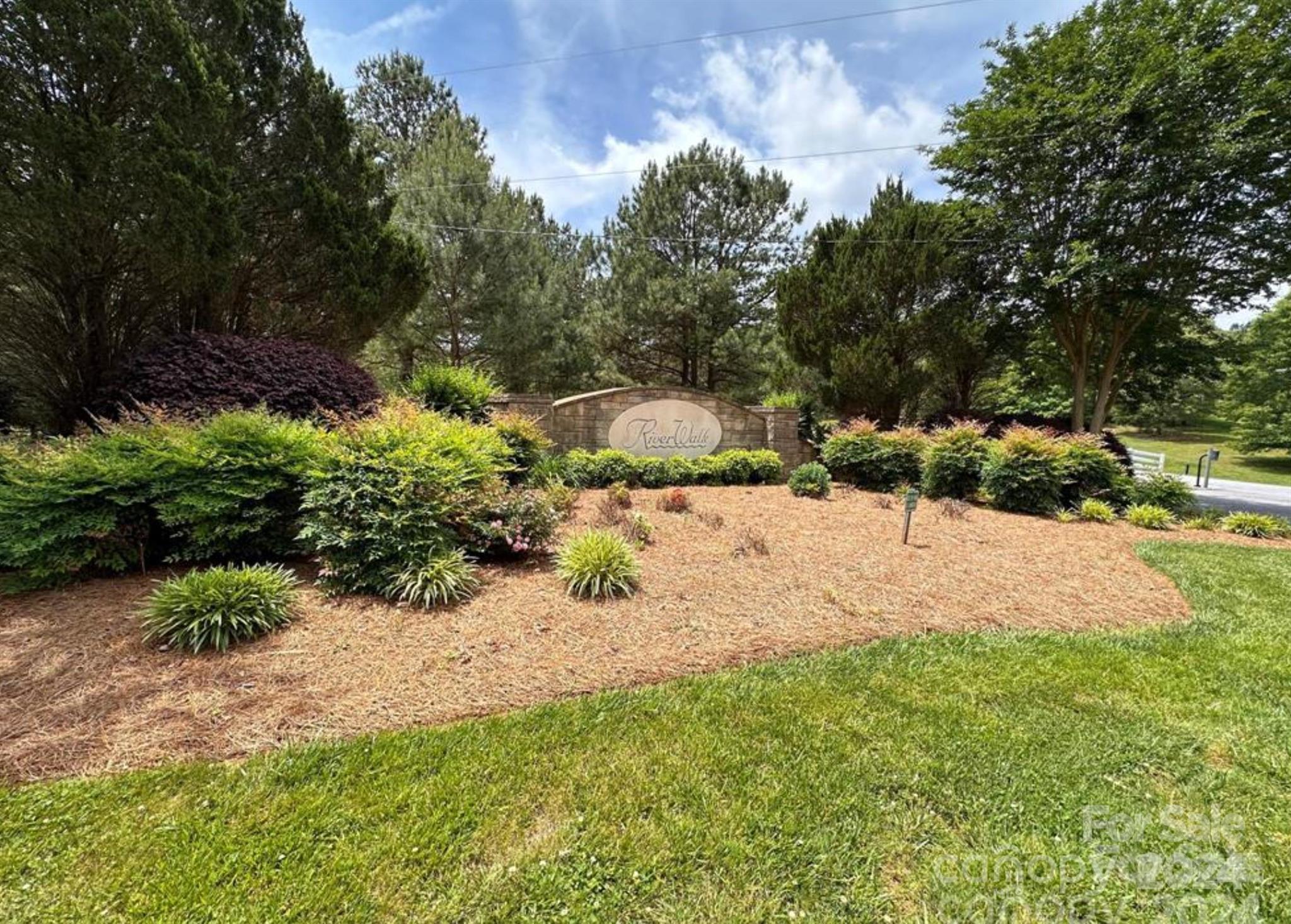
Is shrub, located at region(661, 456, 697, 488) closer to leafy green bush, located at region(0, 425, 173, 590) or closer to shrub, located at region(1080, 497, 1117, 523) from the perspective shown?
shrub, located at region(1080, 497, 1117, 523)

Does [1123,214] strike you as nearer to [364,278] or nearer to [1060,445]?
[1060,445]

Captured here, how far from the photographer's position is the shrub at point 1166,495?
7621mm

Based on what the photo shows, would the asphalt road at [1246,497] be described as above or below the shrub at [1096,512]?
below

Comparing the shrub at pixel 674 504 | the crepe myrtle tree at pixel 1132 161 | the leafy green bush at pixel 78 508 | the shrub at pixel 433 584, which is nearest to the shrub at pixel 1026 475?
the crepe myrtle tree at pixel 1132 161

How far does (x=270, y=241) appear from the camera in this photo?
24.2 ft

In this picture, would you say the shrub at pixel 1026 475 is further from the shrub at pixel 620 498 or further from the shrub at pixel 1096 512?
the shrub at pixel 620 498

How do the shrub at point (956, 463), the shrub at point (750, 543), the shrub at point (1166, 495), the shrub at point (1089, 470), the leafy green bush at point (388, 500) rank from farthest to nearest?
the shrub at point (956, 463) → the shrub at point (1166, 495) → the shrub at point (1089, 470) → the shrub at point (750, 543) → the leafy green bush at point (388, 500)

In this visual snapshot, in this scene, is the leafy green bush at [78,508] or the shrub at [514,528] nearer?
the leafy green bush at [78,508]

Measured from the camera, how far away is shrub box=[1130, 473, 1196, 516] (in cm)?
762

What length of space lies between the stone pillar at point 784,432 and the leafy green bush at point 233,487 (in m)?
8.36

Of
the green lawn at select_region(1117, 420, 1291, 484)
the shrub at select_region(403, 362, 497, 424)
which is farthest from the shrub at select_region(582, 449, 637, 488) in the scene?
the green lawn at select_region(1117, 420, 1291, 484)

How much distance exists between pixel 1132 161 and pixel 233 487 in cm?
1535

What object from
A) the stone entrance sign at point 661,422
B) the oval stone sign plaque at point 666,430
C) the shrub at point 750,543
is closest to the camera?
the shrub at point 750,543

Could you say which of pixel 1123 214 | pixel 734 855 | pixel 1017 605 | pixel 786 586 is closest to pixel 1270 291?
pixel 1123 214
